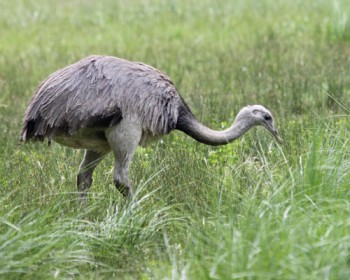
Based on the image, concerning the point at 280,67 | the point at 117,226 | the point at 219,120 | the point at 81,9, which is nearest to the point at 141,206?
the point at 117,226

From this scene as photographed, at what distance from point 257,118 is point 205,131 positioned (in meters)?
0.45

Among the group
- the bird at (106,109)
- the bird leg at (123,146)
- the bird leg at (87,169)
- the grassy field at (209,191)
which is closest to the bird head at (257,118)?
the grassy field at (209,191)

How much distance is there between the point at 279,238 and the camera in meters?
5.74

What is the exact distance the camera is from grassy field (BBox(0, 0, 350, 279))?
5.69 m

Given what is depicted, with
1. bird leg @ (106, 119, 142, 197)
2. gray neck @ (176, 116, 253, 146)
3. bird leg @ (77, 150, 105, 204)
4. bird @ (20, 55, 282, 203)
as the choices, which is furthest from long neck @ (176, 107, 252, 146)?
bird leg @ (77, 150, 105, 204)

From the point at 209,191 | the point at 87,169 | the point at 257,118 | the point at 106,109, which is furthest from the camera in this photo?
the point at 257,118

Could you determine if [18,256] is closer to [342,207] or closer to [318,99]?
[342,207]

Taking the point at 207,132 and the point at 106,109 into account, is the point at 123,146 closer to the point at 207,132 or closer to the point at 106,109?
the point at 106,109

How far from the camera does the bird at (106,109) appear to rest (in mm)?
7328

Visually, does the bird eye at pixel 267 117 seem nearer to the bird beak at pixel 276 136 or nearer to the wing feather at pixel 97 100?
the bird beak at pixel 276 136

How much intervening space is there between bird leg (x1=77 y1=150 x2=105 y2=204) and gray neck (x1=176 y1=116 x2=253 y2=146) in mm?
685

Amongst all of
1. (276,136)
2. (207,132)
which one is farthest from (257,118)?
(207,132)

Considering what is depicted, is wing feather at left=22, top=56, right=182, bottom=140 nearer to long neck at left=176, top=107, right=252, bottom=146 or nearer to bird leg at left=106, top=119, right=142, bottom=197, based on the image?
bird leg at left=106, top=119, right=142, bottom=197

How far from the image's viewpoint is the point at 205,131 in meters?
7.91
